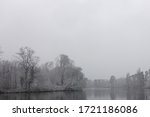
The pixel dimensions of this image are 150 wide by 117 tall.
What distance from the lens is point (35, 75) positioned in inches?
3187

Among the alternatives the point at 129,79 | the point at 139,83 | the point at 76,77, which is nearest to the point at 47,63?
the point at 76,77

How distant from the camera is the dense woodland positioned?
72.4 metres

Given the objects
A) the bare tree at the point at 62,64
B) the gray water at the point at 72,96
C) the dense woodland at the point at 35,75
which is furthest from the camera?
the bare tree at the point at 62,64

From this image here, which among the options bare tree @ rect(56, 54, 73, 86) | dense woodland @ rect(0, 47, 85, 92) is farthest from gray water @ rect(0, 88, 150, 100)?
bare tree @ rect(56, 54, 73, 86)

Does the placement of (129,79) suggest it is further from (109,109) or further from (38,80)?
(109,109)

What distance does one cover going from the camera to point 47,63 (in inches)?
4323

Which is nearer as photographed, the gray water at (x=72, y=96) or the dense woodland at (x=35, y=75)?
the gray water at (x=72, y=96)

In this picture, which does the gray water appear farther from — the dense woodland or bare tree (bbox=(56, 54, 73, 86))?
bare tree (bbox=(56, 54, 73, 86))

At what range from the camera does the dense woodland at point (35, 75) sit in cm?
7238

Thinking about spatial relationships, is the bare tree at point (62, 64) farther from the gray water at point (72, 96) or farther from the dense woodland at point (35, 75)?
the gray water at point (72, 96)

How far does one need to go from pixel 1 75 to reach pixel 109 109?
61.4 meters

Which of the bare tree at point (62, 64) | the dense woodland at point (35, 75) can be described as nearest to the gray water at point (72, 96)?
the dense woodland at point (35, 75)

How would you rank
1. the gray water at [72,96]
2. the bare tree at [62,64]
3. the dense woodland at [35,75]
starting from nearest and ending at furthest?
the gray water at [72,96]
the dense woodland at [35,75]
the bare tree at [62,64]

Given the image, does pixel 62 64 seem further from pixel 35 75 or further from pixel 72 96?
pixel 72 96
